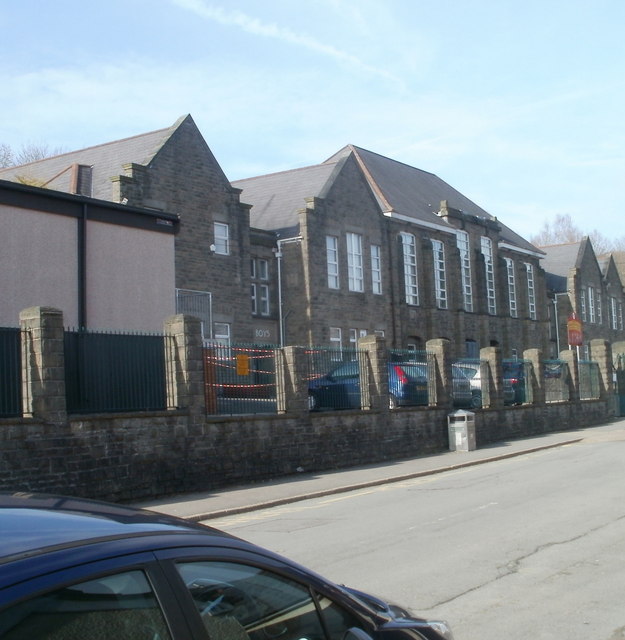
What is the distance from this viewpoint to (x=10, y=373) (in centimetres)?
1424

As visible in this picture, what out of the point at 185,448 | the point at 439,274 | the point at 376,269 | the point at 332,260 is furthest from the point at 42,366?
the point at 439,274

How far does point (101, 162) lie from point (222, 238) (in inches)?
203

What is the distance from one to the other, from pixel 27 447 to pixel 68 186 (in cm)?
1842

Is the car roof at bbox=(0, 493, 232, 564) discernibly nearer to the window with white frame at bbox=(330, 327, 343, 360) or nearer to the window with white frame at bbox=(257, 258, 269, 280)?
the window with white frame at bbox=(257, 258, 269, 280)

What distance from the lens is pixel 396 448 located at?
74.8 feet

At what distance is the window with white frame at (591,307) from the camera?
2438 inches

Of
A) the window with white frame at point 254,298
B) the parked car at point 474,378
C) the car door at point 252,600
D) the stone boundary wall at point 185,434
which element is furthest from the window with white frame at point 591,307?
the car door at point 252,600

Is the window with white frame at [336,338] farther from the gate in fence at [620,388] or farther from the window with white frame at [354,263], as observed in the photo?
the gate in fence at [620,388]

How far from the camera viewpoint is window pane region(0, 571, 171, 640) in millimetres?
2369

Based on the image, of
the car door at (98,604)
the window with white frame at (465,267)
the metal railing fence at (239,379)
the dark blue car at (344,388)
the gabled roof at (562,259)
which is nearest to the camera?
the car door at (98,604)

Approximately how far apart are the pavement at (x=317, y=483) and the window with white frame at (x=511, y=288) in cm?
2480

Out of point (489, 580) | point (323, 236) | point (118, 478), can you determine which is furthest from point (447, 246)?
point (489, 580)

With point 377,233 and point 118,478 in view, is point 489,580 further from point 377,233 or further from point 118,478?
point 377,233

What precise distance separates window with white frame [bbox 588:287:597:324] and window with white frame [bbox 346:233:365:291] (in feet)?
94.5
